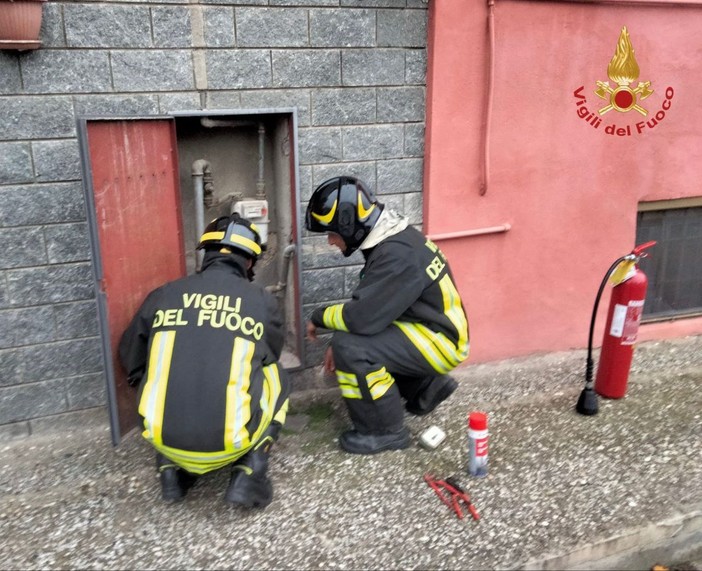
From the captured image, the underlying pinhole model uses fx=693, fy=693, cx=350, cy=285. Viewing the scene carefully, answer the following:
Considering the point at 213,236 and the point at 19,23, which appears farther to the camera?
the point at 213,236

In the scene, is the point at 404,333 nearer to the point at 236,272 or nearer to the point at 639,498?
the point at 236,272

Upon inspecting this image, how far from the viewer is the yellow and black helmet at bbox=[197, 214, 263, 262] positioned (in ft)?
12.2

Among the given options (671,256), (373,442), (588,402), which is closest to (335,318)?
(373,442)

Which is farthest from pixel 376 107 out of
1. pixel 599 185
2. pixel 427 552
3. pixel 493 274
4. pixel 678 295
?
pixel 678 295

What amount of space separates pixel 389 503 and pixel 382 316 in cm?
103

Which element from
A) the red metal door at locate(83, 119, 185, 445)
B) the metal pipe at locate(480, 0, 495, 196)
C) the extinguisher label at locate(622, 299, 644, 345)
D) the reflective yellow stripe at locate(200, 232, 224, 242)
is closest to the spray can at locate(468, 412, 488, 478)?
the extinguisher label at locate(622, 299, 644, 345)

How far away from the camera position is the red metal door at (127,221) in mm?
3758

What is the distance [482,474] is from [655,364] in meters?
2.32

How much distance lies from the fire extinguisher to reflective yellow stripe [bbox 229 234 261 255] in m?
2.34

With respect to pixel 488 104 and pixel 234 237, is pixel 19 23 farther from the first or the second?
pixel 488 104

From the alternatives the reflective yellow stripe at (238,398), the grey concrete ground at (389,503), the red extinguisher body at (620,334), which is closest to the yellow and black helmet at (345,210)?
the reflective yellow stripe at (238,398)

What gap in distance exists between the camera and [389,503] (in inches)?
146

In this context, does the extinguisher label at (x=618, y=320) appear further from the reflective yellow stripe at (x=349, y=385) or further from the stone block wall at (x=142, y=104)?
the reflective yellow stripe at (x=349, y=385)

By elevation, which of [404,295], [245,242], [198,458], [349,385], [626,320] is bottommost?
[198,458]
